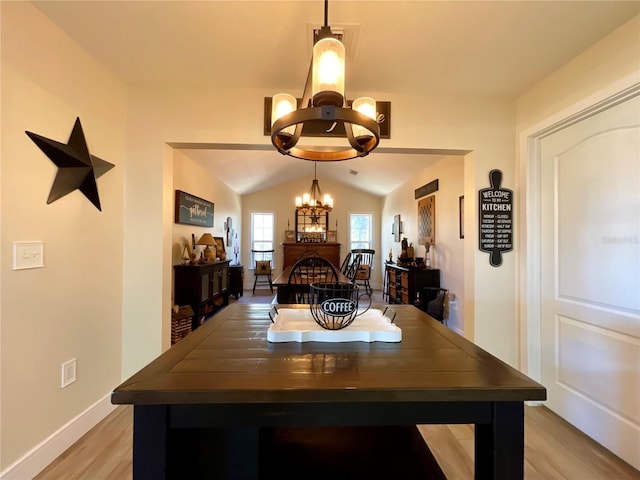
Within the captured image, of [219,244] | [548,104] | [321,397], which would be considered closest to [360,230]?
[219,244]

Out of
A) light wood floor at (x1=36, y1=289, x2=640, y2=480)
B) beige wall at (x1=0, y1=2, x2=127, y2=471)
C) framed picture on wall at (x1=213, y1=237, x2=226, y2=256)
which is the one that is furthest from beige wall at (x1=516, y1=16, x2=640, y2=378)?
framed picture on wall at (x1=213, y1=237, x2=226, y2=256)

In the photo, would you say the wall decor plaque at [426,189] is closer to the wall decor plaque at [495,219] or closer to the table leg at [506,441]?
the wall decor plaque at [495,219]

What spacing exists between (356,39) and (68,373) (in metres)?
2.56

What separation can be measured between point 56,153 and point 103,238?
0.61 m

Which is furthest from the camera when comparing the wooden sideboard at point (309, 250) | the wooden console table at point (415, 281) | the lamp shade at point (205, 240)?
the wooden sideboard at point (309, 250)

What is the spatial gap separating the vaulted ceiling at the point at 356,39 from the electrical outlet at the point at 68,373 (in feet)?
6.19

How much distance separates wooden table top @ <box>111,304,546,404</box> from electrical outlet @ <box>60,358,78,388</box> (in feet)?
3.89

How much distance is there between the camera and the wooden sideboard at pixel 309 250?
23.5 feet

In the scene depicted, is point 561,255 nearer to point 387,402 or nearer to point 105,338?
point 387,402

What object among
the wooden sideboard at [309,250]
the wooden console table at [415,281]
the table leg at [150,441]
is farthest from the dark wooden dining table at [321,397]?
the wooden sideboard at [309,250]

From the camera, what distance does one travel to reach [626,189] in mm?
1719

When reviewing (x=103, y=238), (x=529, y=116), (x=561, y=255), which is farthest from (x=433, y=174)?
(x=103, y=238)

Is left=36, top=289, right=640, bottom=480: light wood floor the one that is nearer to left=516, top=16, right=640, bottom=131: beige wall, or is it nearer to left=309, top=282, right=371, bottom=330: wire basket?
left=309, top=282, right=371, bottom=330: wire basket

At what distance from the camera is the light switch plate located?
1.50 m
